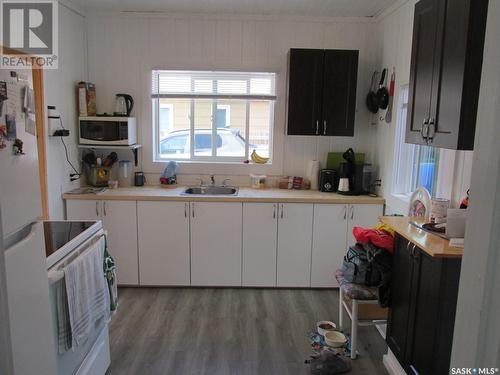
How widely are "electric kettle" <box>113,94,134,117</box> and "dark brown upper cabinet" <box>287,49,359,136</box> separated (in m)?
1.62

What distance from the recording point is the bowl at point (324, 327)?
113 inches

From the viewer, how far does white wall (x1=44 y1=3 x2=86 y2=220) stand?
10.9 ft

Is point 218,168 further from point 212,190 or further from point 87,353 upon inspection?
point 87,353

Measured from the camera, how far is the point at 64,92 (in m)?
3.50

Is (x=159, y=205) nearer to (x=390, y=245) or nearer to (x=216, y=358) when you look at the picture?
(x=216, y=358)

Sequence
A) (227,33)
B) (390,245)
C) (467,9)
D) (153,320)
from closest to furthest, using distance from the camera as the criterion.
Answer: (467,9), (390,245), (153,320), (227,33)

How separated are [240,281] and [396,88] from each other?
225 centimetres

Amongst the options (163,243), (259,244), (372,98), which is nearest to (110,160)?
(163,243)

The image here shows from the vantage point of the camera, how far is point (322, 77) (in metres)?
3.62

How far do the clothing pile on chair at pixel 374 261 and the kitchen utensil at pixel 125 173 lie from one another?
2443mm

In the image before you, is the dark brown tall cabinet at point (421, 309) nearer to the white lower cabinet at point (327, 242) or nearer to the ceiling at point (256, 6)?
the white lower cabinet at point (327, 242)

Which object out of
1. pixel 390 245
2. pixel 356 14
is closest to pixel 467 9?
pixel 390 245

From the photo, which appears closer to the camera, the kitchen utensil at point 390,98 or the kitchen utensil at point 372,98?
the kitchen utensil at point 390,98

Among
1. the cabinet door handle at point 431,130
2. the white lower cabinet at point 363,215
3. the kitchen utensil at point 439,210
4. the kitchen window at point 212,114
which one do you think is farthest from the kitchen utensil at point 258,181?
the cabinet door handle at point 431,130
